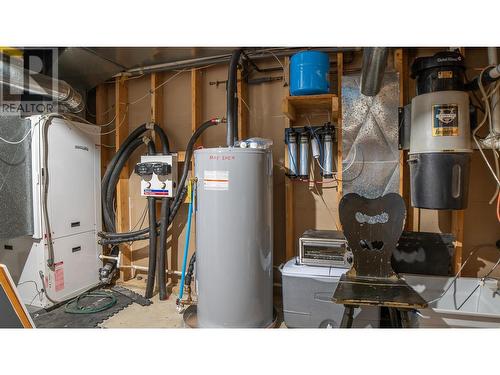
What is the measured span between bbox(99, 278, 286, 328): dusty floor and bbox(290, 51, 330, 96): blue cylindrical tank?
178cm

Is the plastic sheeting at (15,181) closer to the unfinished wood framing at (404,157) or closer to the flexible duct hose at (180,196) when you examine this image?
the flexible duct hose at (180,196)

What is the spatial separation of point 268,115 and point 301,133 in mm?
419

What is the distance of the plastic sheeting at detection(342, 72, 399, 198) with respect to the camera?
2131 mm

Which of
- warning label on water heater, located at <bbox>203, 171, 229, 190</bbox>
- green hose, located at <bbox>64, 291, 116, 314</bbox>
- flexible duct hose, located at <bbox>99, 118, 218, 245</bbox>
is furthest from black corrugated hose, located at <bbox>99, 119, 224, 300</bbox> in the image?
warning label on water heater, located at <bbox>203, 171, 229, 190</bbox>

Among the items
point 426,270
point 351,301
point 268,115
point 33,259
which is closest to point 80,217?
point 33,259

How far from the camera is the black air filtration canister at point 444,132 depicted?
5.21 ft

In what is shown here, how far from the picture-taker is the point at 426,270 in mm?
2043

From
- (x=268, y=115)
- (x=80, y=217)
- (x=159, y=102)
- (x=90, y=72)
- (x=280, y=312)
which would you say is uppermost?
(x=90, y=72)

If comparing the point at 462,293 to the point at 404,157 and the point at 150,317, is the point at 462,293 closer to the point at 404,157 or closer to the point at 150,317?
the point at 404,157

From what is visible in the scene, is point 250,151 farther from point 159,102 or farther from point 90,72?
point 90,72

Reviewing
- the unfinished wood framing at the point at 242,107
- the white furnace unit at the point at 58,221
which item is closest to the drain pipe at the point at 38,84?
the white furnace unit at the point at 58,221

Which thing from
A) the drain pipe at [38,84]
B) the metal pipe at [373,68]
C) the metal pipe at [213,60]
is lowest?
the metal pipe at [373,68]

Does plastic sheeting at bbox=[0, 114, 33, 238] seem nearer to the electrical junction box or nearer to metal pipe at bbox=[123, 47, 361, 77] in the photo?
the electrical junction box

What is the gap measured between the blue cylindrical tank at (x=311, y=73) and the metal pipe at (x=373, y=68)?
0.30 m
